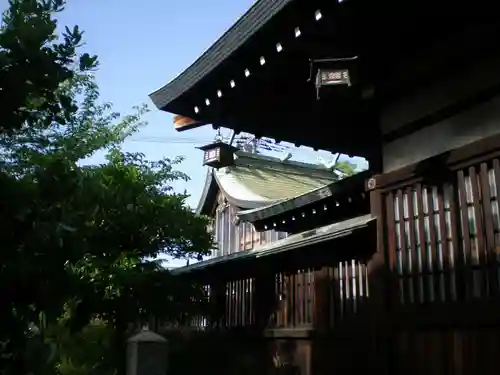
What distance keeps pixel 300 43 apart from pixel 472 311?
2.68 meters

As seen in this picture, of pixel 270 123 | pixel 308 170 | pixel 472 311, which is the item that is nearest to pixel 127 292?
pixel 270 123

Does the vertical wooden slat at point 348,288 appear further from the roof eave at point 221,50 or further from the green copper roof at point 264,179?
the green copper roof at point 264,179

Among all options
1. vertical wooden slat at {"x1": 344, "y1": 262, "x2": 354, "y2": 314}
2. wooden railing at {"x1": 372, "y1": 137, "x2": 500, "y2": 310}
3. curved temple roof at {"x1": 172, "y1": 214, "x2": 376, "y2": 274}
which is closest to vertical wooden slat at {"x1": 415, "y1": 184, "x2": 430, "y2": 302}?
wooden railing at {"x1": 372, "y1": 137, "x2": 500, "y2": 310}

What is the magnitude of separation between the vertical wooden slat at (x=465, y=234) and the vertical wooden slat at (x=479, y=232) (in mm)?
99

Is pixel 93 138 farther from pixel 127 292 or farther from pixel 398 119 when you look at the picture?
pixel 398 119

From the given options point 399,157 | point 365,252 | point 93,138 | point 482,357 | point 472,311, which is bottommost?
point 482,357

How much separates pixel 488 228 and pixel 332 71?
6.12 feet

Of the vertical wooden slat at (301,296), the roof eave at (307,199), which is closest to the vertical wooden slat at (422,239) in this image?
the roof eave at (307,199)

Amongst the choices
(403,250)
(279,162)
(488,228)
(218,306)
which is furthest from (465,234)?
(279,162)

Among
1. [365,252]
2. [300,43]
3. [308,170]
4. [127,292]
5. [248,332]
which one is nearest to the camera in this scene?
[300,43]

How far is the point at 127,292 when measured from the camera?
9.12 metres

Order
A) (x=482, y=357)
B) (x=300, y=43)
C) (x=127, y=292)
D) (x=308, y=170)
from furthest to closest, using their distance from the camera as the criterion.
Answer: (x=308, y=170) < (x=127, y=292) < (x=300, y=43) < (x=482, y=357)

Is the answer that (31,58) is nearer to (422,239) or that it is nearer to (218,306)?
(422,239)

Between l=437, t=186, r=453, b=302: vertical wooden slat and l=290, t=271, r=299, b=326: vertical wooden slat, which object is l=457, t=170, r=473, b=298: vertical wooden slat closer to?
l=437, t=186, r=453, b=302: vertical wooden slat
